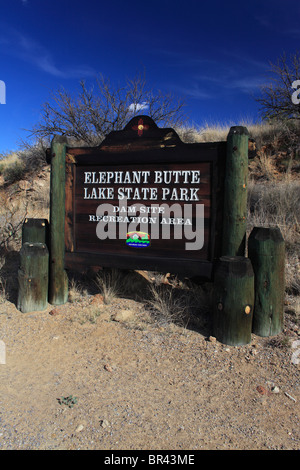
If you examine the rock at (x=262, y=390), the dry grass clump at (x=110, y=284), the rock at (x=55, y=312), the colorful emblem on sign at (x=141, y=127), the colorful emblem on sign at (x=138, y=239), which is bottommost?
the rock at (x=262, y=390)

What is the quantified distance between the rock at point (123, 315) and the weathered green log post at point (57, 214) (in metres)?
0.86

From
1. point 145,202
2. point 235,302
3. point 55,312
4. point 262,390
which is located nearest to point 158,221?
point 145,202

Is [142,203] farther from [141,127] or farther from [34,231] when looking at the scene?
[34,231]

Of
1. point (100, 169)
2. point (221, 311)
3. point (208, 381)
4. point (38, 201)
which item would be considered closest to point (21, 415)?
point (208, 381)

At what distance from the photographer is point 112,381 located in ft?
8.76

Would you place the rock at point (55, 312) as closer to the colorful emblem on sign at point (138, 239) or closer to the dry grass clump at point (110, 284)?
the dry grass clump at point (110, 284)

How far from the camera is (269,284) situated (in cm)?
324

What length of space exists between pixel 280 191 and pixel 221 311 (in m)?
4.12

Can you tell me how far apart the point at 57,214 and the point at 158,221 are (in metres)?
1.26

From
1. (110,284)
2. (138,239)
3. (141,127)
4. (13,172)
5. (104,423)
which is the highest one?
(13,172)

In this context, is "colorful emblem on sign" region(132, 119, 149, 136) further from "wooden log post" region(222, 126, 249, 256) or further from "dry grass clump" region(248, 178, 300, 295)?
"dry grass clump" region(248, 178, 300, 295)

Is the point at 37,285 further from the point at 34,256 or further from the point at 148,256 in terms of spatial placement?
the point at 148,256

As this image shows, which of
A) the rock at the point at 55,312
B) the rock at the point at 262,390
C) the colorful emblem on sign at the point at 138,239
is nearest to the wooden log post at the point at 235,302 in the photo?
the rock at the point at 262,390

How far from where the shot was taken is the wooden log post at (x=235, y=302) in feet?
10.2
